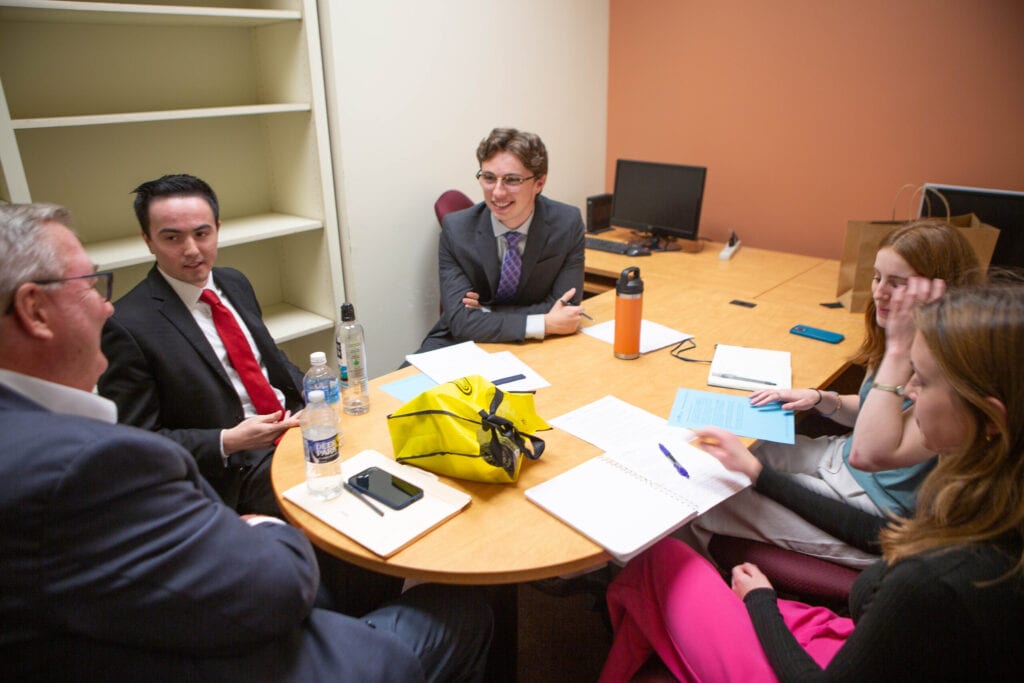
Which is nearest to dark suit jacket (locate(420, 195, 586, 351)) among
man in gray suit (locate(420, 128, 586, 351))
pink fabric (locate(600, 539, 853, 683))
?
man in gray suit (locate(420, 128, 586, 351))

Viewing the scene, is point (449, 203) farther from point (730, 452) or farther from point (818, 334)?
point (730, 452)

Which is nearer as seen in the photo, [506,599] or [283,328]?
Answer: [506,599]

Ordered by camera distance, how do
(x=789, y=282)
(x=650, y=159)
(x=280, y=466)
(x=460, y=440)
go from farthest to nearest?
(x=650, y=159) → (x=789, y=282) → (x=280, y=466) → (x=460, y=440)

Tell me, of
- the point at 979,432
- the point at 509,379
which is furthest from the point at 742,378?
the point at 979,432

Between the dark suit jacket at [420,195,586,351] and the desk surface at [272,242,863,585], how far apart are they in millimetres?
193

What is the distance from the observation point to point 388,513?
4.09ft

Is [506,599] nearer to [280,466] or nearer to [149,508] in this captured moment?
[280,466]

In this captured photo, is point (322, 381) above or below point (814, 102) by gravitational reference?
below

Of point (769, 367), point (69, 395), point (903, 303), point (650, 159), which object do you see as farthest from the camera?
point (650, 159)

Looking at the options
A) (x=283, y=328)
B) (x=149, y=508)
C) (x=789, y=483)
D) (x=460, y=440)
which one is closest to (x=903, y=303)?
(x=789, y=483)

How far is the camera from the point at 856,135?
311 centimetres

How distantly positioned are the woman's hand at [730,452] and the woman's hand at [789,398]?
249 mm

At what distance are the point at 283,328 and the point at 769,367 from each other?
6.46ft

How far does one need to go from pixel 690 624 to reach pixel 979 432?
1.87ft
